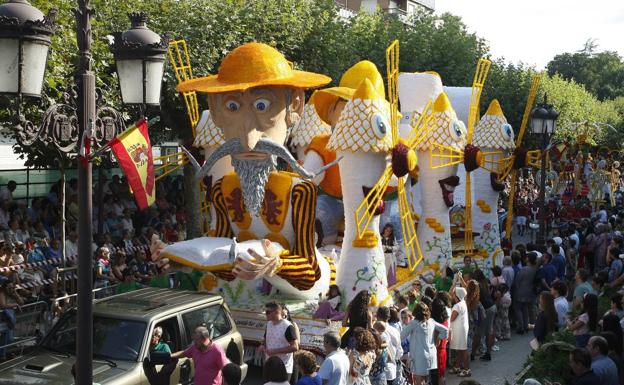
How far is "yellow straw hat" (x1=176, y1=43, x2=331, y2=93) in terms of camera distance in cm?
1150

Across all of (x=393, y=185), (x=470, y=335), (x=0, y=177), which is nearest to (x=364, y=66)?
(x=393, y=185)

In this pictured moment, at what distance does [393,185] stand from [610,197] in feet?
55.7

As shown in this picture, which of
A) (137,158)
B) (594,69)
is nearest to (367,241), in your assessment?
(137,158)

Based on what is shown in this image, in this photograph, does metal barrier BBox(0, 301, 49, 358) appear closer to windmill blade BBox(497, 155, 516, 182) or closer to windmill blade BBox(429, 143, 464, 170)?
windmill blade BBox(429, 143, 464, 170)

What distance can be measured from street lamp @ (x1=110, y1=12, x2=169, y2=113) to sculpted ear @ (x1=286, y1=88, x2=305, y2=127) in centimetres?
510

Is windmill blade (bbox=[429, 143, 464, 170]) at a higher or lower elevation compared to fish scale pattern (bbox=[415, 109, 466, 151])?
lower

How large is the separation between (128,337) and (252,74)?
171 inches

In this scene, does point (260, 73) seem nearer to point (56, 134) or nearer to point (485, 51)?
point (56, 134)

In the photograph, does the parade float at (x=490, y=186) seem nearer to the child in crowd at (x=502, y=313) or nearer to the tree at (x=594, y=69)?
the child in crowd at (x=502, y=313)

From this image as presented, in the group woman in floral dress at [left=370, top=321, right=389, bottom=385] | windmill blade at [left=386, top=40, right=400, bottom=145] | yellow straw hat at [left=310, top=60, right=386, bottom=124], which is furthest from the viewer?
yellow straw hat at [left=310, top=60, right=386, bottom=124]

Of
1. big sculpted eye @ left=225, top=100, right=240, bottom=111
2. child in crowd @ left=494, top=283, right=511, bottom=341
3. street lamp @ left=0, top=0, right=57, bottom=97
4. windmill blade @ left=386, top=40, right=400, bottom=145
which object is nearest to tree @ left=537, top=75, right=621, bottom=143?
child in crowd @ left=494, top=283, right=511, bottom=341

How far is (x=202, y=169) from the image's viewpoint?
39.4 feet

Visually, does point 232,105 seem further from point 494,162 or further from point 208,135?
point 494,162

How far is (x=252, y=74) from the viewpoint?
1156 centimetres
